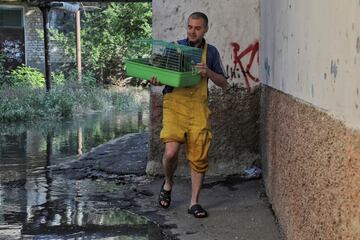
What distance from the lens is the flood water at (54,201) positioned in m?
5.21

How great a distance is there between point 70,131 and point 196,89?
7.79 m

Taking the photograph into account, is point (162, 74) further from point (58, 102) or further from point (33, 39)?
point (33, 39)

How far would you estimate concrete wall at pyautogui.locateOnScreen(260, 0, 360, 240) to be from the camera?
2.59 m

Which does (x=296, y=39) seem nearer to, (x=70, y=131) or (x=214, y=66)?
(x=214, y=66)

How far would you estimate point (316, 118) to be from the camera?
3301 mm

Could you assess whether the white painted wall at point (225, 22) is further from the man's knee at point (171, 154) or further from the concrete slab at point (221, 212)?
the man's knee at point (171, 154)

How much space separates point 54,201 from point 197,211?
1.62m

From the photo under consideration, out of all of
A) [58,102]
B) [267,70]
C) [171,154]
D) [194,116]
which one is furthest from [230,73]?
[58,102]

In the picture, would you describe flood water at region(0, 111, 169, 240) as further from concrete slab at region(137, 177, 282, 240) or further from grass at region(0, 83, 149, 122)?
grass at region(0, 83, 149, 122)

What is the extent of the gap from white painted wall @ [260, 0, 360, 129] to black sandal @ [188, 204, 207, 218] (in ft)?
4.42

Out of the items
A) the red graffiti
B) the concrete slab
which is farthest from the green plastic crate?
the red graffiti

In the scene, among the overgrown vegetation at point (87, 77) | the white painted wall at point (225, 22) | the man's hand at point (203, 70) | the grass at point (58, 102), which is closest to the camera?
the man's hand at point (203, 70)

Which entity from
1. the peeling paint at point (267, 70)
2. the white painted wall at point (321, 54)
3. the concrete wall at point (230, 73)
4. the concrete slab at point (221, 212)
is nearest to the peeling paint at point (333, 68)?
the white painted wall at point (321, 54)

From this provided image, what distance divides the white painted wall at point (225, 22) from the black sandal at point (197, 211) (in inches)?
74.0
